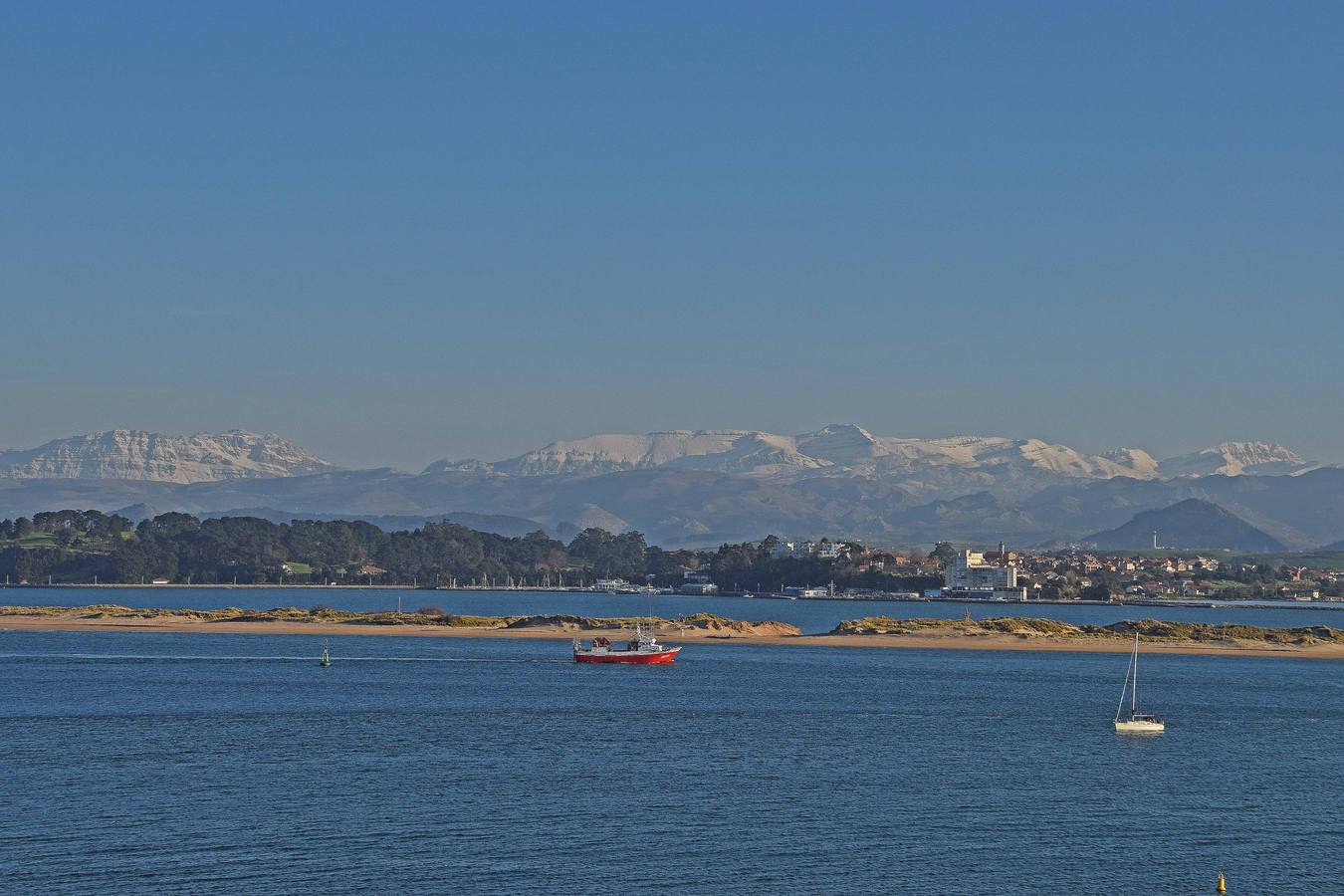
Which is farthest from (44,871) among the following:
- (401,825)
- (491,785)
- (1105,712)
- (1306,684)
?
(1306,684)

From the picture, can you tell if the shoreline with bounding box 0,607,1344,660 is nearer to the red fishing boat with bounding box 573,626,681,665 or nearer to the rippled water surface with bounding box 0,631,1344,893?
the red fishing boat with bounding box 573,626,681,665

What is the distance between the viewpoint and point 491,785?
5478 cm

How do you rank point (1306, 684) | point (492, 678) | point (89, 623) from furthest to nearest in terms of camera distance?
point (89, 623)
point (1306, 684)
point (492, 678)

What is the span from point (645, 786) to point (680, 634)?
3820 inches

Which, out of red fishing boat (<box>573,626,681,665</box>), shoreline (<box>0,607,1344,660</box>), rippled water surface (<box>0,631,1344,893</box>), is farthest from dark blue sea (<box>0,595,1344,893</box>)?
shoreline (<box>0,607,1344,660</box>)

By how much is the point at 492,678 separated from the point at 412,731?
93.9ft

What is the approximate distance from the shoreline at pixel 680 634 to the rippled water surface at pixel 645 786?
144 ft

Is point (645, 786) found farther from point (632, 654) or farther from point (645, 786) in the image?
point (632, 654)

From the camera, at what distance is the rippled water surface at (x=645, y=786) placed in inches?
1679

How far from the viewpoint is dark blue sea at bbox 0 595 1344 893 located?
42594mm

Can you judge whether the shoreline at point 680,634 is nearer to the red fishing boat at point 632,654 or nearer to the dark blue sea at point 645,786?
the red fishing boat at point 632,654

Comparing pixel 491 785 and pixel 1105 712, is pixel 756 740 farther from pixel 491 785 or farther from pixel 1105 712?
pixel 1105 712

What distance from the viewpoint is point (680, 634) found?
15200 cm

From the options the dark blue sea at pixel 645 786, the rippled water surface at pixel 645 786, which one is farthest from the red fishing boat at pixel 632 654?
the dark blue sea at pixel 645 786
